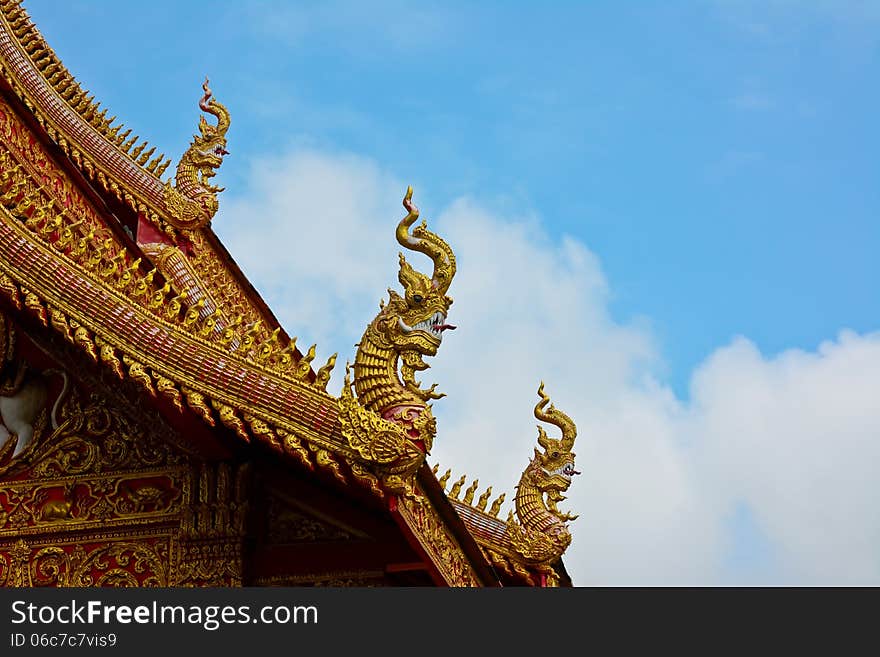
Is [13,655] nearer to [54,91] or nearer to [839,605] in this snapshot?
[839,605]

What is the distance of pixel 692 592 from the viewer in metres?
5.93

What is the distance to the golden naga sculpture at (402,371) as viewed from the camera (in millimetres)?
6746

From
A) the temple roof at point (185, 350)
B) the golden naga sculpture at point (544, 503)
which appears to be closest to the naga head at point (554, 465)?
the golden naga sculpture at point (544, 503)

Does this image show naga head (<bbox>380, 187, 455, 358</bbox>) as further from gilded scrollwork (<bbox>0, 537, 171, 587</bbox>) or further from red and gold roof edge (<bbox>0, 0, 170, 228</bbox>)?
red and gold roof edge (<bbox>0, 0, 170, 228</bbox>)

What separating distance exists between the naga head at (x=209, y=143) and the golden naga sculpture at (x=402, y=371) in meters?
7.09

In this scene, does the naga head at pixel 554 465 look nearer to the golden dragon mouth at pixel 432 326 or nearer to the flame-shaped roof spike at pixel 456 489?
the flame-shaped roof spike at pixel 456 489

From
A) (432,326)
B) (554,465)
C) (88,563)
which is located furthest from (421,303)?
(554,465)

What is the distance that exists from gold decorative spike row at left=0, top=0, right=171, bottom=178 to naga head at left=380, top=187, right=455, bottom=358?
21.9 ft

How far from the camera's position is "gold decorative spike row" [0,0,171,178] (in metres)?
12.8

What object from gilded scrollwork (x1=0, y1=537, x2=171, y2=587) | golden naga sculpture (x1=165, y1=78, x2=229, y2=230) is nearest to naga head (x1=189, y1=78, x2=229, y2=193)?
golden naga sculpture (x1=165, y1=78, x2=229, y2=230)

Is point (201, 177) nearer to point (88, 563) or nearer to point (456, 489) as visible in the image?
point (456, 489)

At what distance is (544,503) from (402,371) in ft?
12.7

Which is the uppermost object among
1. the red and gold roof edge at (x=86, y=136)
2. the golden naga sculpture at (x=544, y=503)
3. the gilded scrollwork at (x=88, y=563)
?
the red and gold roof edge at (x=86, y=136)

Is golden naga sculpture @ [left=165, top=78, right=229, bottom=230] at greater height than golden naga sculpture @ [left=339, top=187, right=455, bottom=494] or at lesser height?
greater
